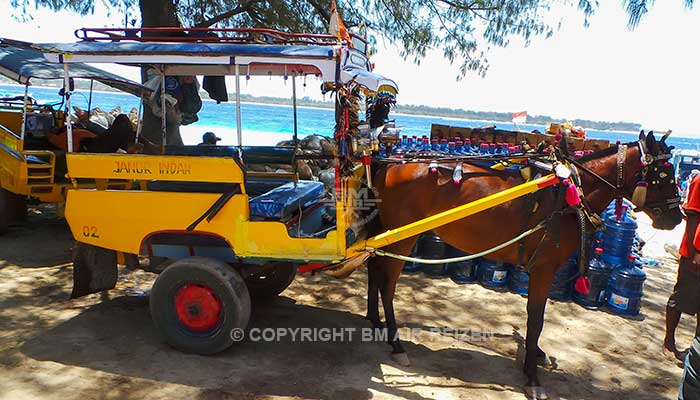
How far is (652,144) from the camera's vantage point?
4.04 meters

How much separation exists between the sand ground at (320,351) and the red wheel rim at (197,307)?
0.97 ft

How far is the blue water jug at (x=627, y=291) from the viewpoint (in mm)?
5789

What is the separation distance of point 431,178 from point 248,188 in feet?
6.39

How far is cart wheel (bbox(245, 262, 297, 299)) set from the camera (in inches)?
214

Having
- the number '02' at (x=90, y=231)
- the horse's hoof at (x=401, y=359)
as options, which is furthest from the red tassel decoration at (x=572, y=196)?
the number '02' at (x=90, y=231)

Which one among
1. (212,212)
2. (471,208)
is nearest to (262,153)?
(212,212)

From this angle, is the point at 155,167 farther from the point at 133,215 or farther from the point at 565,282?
the point at 565,282

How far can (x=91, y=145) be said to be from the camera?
26.9 ft

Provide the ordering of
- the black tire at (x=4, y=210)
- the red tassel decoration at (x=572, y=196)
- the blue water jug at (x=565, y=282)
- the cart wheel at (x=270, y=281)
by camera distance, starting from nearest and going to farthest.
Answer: the red tassel decoration at (x=572, y=196)
the cart wheel at (x=270, y=281)
the blue water jug at (x=565, y=282)
the black tire at (x=4, y=210)

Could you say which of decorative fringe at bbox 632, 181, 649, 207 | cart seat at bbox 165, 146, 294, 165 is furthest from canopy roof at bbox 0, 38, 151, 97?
decorative fringe at bbox 632, 181, 649, 207

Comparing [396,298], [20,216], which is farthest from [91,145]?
[396,298]

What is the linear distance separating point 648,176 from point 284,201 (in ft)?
10.1

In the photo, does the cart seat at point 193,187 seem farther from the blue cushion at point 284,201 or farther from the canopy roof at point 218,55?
the canopy roof at point 218,55

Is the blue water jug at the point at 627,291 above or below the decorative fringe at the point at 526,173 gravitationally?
below
